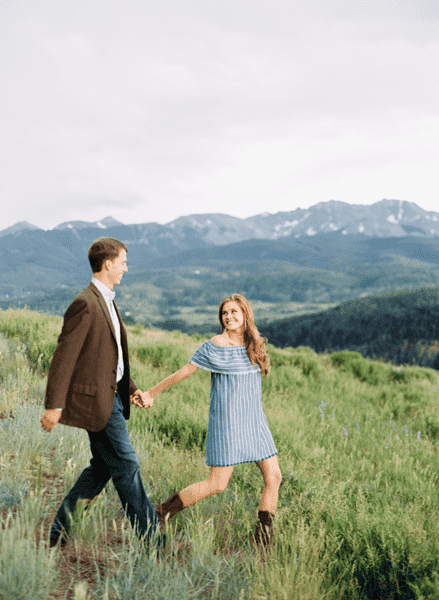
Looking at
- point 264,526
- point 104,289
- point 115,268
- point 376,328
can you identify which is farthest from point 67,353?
point 376,328

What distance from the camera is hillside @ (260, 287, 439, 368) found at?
83.6m

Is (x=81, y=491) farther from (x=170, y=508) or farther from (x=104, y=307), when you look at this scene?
(x=104, y=307)

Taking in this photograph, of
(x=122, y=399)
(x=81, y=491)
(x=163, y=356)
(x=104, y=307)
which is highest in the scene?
(x=104, y=307)

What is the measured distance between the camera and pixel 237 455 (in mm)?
2701

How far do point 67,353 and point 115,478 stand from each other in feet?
2.74

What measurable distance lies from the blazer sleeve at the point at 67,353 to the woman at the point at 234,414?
704 mm

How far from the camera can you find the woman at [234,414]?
2.72 meters

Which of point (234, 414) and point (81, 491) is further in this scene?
point (234, 414)

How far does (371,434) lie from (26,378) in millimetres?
4940

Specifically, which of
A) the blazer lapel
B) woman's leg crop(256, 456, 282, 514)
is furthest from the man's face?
woman's leg crop(256, 456, 282, 514)

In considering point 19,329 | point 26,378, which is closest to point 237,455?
point 26,378

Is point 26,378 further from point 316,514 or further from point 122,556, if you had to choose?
point 316,514

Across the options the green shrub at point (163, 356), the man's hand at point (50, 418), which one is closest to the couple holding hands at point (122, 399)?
the man's hand at point (50, 418)

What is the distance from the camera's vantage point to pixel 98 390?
2381mm
